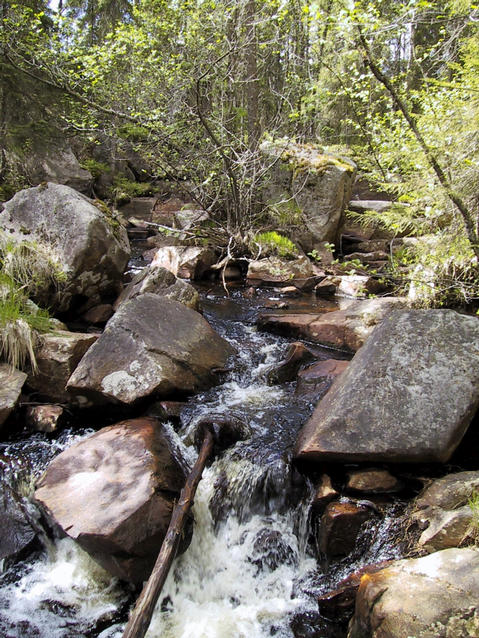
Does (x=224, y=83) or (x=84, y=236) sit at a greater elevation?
(x=224, y=83)

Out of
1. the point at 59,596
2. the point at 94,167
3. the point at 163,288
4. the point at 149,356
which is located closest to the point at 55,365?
the point at 149,356

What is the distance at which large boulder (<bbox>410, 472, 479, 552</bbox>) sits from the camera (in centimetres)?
251


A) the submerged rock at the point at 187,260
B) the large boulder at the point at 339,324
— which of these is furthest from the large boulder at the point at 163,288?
the submerged rock at the point at 187,260

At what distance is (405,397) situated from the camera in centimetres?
341

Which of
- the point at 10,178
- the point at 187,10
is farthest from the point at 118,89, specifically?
the point at 10,178

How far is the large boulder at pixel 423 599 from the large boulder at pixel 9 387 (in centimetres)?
343

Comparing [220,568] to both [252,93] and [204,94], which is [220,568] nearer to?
[204,94]

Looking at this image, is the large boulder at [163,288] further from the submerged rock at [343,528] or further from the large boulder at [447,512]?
the large boulder at [447,512]

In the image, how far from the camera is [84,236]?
6.29 meters

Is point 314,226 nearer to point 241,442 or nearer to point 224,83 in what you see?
point 224,83

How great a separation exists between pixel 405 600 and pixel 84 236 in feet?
19.3

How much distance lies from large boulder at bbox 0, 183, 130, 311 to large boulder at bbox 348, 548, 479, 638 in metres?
5.39

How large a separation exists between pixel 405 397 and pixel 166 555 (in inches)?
84.8

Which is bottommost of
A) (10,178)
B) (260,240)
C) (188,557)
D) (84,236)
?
(188,557)
